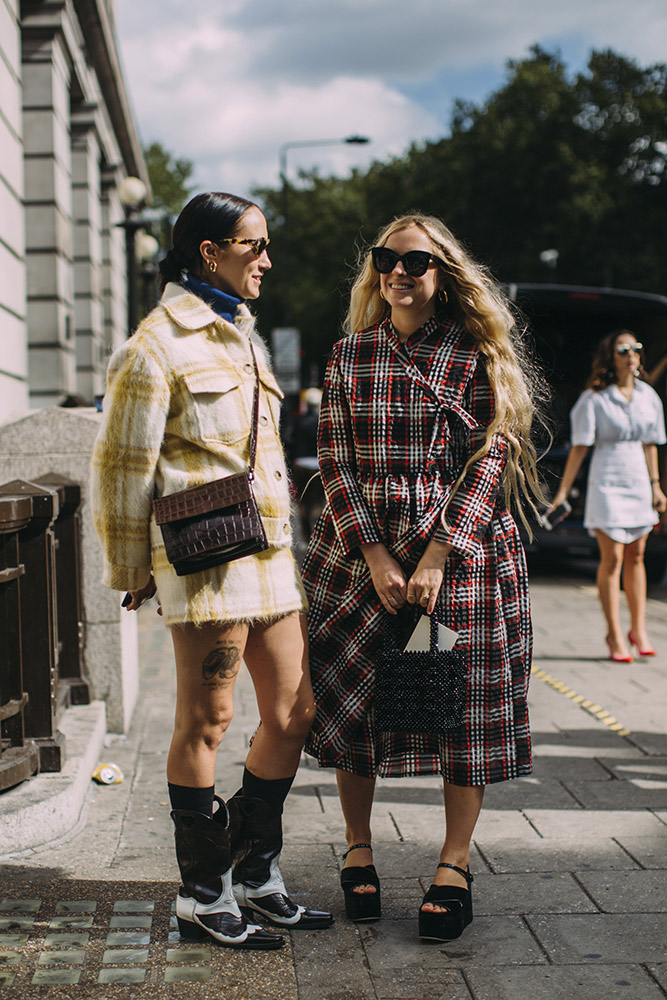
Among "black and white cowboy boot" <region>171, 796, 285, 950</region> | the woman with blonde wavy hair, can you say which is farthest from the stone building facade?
"black and white cowboy boot" <region>171, 796, 285, 950</region>

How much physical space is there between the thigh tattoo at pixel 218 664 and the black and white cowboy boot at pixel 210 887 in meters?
0.36

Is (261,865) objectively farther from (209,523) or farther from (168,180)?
(168,180)

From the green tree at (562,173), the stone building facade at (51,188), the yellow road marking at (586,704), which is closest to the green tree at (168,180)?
the green tree at (562,173)

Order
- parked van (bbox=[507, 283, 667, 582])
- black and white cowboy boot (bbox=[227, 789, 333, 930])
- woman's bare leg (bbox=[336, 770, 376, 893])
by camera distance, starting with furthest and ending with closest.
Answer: parked van (bbox=[507, 283, 667, 582]) → woman's bare leg (bbox=[336, 770, 376, 893]) → black and white cowboy boot (bbox=[227, 789, 333, 930])

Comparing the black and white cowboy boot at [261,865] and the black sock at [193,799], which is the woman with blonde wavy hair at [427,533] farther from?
the black sock at [193,799]

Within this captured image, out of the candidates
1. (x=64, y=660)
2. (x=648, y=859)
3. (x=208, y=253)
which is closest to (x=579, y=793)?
(x=648, y=859)

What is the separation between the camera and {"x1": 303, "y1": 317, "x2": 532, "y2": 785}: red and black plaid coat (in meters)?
3.07

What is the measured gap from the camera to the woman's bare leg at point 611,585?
701 centimetres

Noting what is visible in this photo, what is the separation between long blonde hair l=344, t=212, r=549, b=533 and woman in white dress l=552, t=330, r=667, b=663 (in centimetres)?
383

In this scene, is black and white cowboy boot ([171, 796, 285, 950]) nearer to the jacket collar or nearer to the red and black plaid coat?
the red and black plaid coat

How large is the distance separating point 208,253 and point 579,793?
2621 millimetres

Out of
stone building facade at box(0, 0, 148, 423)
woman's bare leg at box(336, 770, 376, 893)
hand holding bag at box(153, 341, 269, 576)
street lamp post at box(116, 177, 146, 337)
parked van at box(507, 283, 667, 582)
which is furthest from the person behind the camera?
street lamp post at box(116, 177, 146, 337)

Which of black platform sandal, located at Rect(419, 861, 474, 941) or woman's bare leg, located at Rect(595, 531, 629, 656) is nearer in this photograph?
black platform sandal, located at Rect(419, 861, 474, 941)

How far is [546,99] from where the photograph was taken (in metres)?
33.9
